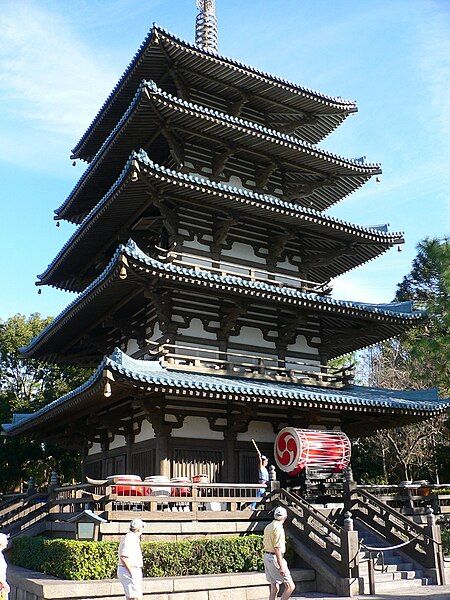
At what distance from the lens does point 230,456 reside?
19359 millimetres

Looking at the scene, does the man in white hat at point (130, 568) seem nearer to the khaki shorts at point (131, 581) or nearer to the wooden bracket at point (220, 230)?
the khaki shorts at point (131, 581)

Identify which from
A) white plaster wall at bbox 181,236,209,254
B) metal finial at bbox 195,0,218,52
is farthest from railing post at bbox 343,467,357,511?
metal finial at bbox 195,0,218,52

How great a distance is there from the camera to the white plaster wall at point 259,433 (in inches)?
789

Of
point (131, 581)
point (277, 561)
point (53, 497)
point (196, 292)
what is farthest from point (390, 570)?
point (53, 497)

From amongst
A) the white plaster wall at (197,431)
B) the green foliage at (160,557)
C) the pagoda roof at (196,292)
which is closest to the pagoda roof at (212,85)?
the pagoda roof at (196,292)

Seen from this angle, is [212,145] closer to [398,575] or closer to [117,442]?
[117,442]

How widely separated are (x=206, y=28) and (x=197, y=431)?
2027 cm

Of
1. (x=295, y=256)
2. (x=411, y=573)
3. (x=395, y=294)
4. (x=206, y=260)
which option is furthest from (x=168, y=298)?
(x=395, y=294)

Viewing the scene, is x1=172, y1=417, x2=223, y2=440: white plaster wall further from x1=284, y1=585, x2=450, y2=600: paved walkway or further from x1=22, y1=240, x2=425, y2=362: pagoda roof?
x1=284, y1=585, x2=450, y2=600: paved walkway

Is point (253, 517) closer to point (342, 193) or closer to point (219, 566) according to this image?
point (219, 566)

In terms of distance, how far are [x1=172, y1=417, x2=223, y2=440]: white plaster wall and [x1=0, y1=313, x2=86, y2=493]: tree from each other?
21.2m

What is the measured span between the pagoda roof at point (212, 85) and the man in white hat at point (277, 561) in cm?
1693

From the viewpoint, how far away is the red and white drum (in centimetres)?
1845

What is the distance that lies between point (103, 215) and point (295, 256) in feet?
24.0
